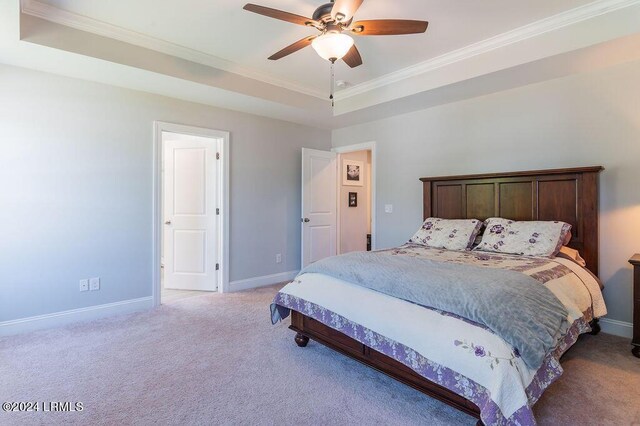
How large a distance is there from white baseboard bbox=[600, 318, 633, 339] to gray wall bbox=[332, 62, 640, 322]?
5cm

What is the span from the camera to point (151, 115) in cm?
372

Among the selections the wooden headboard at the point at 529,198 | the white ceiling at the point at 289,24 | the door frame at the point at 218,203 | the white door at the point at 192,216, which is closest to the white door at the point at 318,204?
the door frame at the point at 218,203

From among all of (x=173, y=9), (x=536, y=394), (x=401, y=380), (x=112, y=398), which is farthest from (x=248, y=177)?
(x=536, y=394)

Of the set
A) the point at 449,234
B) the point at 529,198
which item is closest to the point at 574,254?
the point at 529,198

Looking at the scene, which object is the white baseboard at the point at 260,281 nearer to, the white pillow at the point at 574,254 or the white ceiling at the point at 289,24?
the white ceiling at the point at 289,24

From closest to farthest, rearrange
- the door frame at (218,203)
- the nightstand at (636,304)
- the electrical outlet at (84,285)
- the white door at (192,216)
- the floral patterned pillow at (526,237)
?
the nightstand at (636,304) < the floral patterned pillow at (526,237) < the electrical outlet at (84,285) < the door frame at (218,203) < the white door at (192,216)

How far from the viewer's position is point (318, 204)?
518 centimetres

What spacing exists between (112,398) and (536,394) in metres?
2.36

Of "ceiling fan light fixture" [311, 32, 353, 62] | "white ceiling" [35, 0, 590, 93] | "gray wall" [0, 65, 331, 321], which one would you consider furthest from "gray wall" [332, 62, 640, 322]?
"gray wall" [0, 65, 331, 321]

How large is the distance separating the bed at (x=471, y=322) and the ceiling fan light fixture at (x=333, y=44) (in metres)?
1.62

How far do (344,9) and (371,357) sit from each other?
2213 mm

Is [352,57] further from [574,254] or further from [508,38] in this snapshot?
[574,254]

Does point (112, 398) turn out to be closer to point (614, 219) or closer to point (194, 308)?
point (194, 308)

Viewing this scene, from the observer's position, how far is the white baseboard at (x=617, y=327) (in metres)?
2.91
